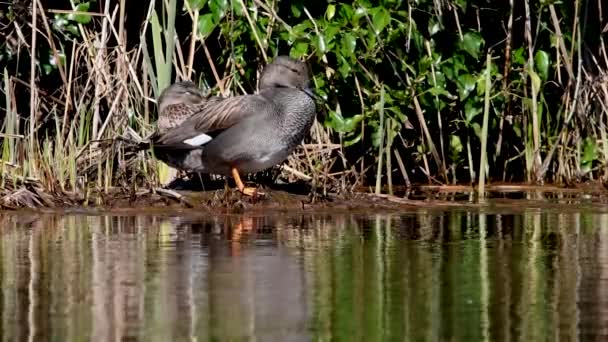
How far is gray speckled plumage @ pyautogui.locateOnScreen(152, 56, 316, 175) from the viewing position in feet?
32.5

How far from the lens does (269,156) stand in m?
9.91

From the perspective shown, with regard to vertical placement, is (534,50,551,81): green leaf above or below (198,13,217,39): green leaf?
below

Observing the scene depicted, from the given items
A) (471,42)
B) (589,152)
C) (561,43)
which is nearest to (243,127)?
(471,42)

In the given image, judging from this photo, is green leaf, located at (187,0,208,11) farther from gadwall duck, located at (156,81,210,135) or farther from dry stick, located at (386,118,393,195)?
dry stick, located at (386,118,393,195)

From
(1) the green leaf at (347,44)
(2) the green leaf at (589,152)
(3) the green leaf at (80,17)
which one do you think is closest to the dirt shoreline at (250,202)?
(2) the green leaf at (589,152)

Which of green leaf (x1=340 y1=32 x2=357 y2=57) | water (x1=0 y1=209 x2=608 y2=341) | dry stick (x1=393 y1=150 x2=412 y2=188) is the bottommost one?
water (x1=0 y1=209 x2=608 y2=341)

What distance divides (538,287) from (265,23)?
182 inches

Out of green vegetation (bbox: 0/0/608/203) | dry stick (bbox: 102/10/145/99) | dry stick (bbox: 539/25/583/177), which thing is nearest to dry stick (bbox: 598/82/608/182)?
green vegetation (bbox: 0/0/608/203)

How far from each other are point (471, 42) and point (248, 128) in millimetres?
1905

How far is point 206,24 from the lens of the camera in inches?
413

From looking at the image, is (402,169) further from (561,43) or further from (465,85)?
(561,43)

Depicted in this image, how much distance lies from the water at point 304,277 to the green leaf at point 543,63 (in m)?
1.87

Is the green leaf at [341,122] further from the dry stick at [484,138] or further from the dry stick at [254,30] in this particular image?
the dry stick at [484,138]

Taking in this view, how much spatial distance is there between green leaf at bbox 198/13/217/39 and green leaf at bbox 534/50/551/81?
238 centimetres
